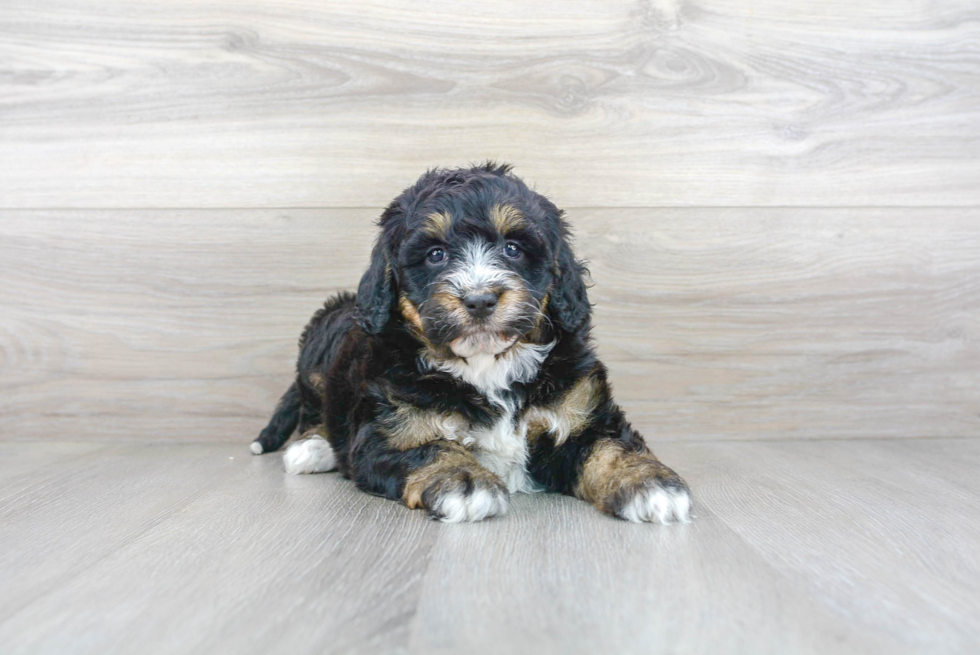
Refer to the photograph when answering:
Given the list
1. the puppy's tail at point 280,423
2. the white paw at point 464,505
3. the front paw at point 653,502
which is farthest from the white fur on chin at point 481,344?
the puppy's tail at point 280,423

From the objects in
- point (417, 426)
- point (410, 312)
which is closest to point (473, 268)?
point (410, 312)

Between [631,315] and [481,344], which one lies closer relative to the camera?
[481,344]

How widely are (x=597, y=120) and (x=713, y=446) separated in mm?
1360

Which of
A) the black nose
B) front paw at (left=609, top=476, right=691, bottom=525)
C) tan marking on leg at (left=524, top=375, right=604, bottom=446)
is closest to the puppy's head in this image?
the black nose

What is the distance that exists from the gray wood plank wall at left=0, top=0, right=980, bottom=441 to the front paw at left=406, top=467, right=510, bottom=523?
1.39 metres

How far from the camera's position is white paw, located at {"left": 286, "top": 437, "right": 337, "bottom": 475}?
2.74 m

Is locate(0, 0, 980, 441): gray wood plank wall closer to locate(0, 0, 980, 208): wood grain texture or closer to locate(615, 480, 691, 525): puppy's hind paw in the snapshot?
locate(0, 0, 980, 208): wood grain texture

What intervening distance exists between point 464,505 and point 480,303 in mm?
487

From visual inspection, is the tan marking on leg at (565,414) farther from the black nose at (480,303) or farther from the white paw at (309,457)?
the white paw at (309,457)

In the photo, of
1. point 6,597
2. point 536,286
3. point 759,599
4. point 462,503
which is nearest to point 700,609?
point 759,599

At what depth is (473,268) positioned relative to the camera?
2.11 meters

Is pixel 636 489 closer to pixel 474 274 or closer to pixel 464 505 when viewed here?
pixel 464 505

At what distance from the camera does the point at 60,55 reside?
3.24m

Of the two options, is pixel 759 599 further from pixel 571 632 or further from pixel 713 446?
pixel 713 446
